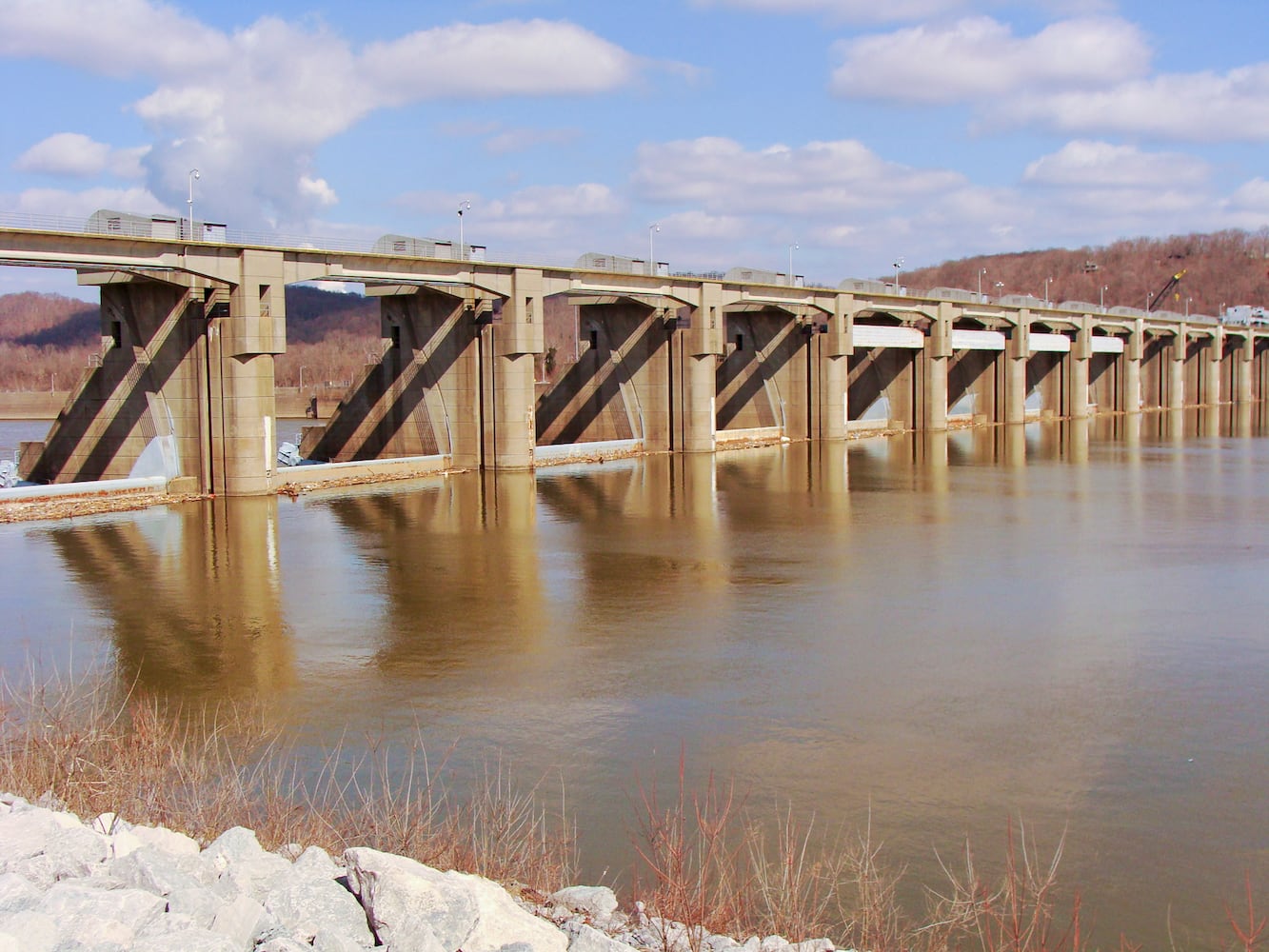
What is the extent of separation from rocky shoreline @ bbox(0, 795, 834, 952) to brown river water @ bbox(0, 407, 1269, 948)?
229cm

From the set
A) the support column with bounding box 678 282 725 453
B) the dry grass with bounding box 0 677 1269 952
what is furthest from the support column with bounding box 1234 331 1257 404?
the dry grass with bounding box 0 677 1269 952

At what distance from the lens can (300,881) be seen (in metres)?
7.11

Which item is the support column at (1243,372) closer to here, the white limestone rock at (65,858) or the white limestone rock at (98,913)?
the white limestone rock at (65,858)

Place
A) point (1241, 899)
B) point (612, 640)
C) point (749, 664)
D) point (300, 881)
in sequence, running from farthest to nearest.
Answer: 1. point (612, 640)
2. point (749, 664)
3. point (1241, 899)
4. point (300, 881)

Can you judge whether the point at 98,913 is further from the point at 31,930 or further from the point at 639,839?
the point at 639,839

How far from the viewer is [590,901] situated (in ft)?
25.3

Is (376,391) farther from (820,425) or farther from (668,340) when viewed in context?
(820,425)

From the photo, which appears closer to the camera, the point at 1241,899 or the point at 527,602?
the point at 1241,899

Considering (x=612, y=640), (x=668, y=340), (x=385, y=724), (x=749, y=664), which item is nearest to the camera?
(x=385, y=724)

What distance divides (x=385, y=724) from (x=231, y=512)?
19190mm

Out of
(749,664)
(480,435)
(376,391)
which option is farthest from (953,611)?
(376,391)

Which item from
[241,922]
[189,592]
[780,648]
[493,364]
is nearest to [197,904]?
[241,922]

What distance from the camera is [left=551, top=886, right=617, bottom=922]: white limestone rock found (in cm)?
757

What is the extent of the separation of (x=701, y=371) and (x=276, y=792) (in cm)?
4034
